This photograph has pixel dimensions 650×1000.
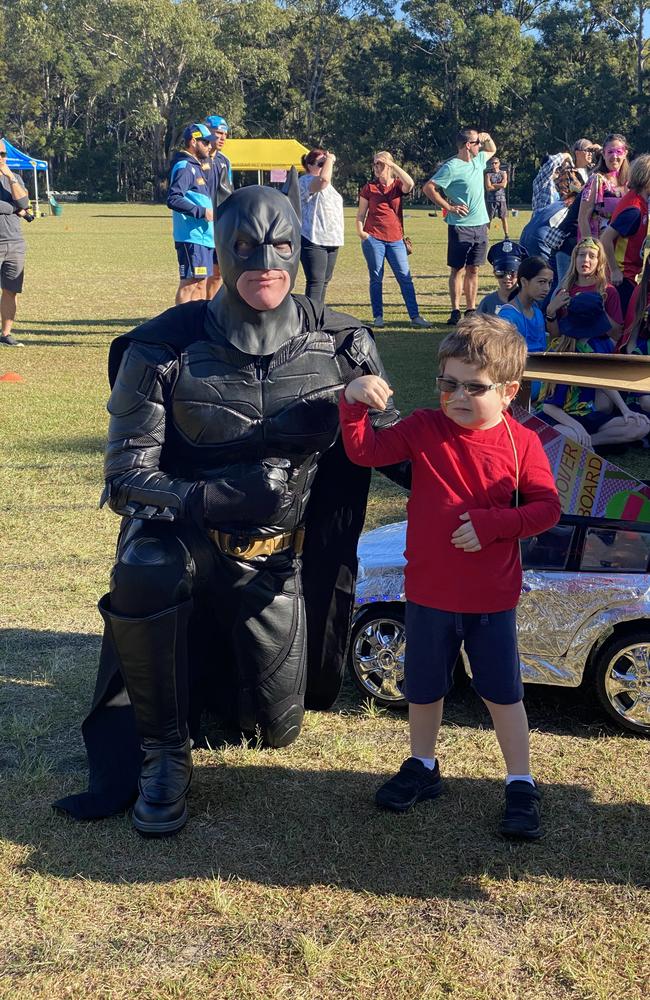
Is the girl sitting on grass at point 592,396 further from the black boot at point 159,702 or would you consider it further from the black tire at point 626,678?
the black boot at point 159,702

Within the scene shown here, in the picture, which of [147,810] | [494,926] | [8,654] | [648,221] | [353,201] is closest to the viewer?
[494,926]

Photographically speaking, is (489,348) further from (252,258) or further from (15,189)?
(15,189)

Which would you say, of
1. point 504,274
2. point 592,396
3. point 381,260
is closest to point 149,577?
point 504,274

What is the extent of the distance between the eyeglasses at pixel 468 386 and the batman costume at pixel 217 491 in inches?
17.4

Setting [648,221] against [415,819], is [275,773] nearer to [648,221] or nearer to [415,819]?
[415,819]

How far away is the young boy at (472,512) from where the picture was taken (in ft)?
9.70

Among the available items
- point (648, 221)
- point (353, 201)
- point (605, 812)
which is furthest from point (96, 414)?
point (353, 201)

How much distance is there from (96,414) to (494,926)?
6523mm

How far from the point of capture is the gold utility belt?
3.40m

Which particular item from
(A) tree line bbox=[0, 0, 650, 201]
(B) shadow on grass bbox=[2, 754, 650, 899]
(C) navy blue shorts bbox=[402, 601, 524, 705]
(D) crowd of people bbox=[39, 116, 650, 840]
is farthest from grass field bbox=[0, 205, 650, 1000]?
(A) tree line bbox=[0, 0, 650, 201]

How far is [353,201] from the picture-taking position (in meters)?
57.2

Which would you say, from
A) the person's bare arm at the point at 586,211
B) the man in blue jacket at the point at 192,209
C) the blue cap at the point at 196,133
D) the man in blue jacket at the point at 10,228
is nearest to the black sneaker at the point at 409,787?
the person's bare arm at the point at 586,211

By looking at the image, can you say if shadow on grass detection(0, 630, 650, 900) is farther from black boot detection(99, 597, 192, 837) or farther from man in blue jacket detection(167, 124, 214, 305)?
man in blue jacket detection(167, 124, 214, 305)

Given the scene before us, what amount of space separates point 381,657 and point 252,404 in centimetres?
120
